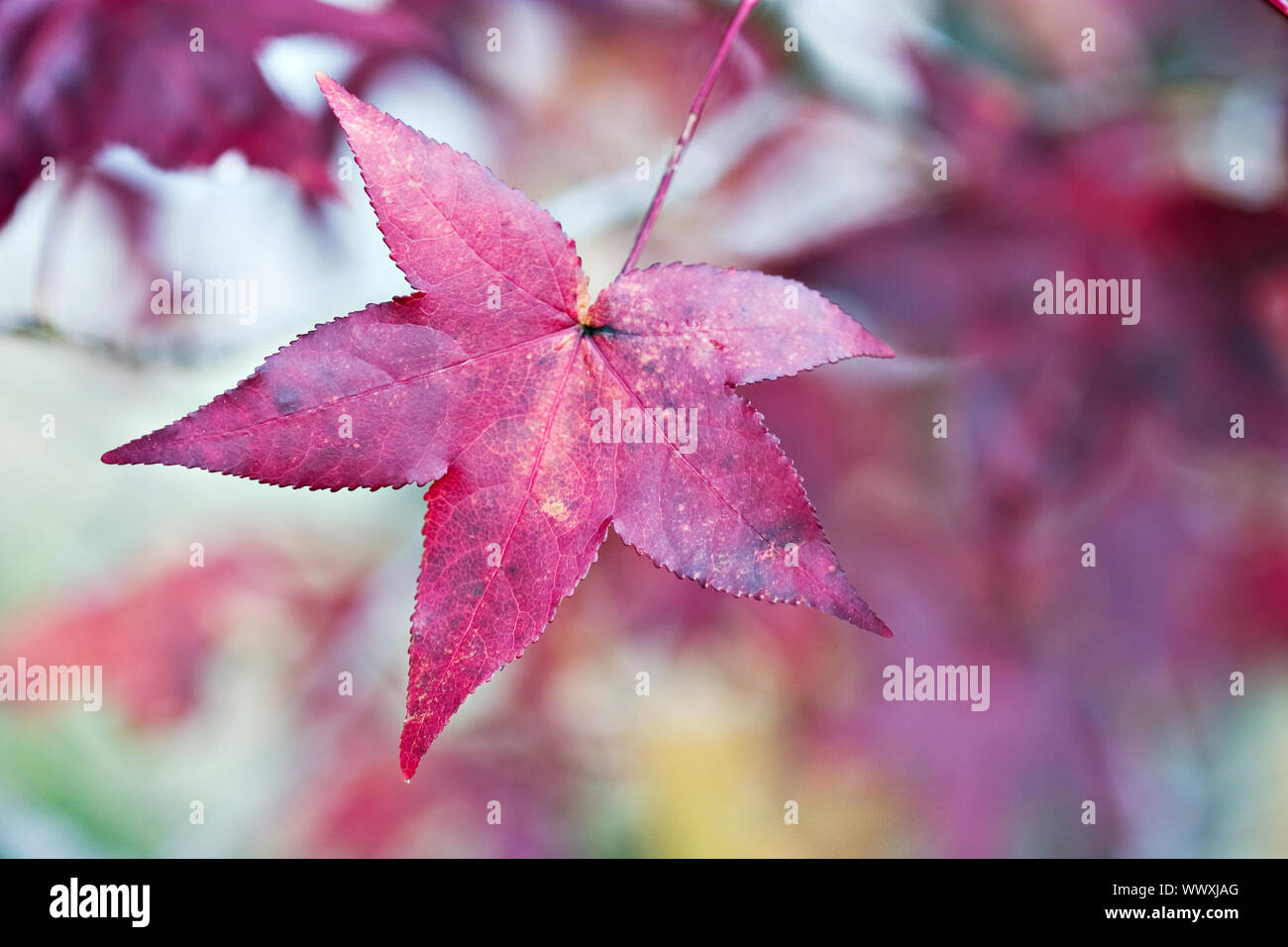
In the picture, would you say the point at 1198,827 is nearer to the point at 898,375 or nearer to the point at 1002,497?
the point at 1002,497

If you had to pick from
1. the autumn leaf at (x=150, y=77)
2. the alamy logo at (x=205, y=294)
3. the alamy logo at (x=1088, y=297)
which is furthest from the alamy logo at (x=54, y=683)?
the alamy logo at (x=1088, y=297)

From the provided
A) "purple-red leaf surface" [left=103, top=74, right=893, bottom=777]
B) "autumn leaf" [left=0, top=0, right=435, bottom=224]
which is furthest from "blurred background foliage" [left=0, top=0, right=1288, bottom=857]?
"purple-red leaf surface" [left=103, top=74, right=893, bottom=777]

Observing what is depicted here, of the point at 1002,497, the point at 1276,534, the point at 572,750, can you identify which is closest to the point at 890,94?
the point at 1002,497

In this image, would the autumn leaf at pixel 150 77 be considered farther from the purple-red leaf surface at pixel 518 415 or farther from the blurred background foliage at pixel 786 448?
the purple-red leaf surface at pixel 518 415

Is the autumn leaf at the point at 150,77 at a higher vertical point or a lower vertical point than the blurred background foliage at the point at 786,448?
higher

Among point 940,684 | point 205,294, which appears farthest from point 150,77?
point 940,684
